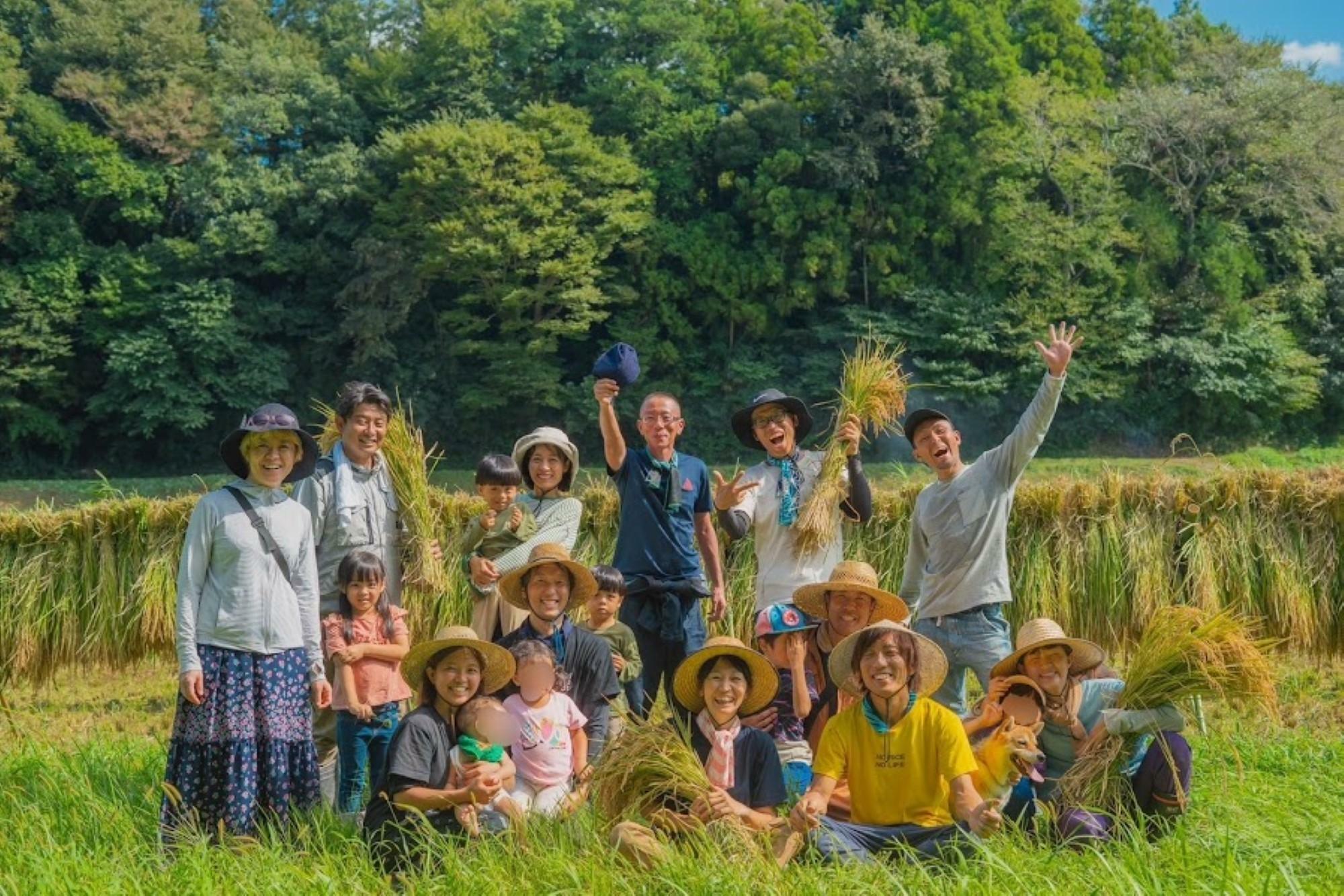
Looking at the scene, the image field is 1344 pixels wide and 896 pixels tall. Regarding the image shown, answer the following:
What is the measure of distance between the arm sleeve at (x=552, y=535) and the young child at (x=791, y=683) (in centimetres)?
98

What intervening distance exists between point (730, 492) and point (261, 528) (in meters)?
1.84

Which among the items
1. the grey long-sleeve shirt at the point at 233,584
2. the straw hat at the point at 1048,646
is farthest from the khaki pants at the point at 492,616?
the straw hat at the point at 1048,646

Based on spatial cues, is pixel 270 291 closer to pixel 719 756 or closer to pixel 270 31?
pixel 270 31

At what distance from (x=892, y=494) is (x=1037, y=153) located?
82.7ft

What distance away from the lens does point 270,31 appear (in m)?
37.3

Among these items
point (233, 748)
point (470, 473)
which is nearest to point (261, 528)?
point (233, 748)

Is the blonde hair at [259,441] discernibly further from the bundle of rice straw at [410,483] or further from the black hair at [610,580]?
the black hair at [610,580]

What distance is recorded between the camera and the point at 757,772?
414cm

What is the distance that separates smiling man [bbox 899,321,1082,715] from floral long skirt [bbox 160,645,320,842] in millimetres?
2512

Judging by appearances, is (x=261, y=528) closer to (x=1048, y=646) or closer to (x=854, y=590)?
(x=854, y=590)

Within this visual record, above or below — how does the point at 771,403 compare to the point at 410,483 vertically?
above

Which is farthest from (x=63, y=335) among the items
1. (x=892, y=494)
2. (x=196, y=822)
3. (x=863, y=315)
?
(x=196, y=822)

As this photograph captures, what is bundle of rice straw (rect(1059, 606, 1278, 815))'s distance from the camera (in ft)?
13.3

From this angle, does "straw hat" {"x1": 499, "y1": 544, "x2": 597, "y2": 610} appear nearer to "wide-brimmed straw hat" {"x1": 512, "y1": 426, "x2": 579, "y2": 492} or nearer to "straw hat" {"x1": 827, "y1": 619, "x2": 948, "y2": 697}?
"wide-brimmed straw hat" {"x1": 512, "y1": 426, "x2": 579, "y2": 492}
